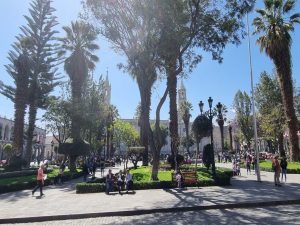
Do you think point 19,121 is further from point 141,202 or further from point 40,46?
point 141,202

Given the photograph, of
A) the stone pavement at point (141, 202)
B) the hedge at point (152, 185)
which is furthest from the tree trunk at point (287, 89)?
the stone pavement at point (141, 202)

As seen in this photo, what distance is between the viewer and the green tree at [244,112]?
57.6 meters

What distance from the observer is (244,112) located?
5841 cm

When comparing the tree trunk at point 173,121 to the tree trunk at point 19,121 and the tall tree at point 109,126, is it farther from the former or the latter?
the tree trunk at point 19,121

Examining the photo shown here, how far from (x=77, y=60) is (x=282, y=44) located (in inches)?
788

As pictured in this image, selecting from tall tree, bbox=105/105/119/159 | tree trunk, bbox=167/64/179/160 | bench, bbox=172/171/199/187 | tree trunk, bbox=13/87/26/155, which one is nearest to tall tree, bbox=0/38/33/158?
tree trunk, bbox=13/87/26/155

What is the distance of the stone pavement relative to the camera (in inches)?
459

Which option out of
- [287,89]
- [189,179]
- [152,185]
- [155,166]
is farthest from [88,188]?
[287,89]

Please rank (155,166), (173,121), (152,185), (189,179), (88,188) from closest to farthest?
1. (88,188)
2. (152,185)
3. (189,179)
4. (155,166)
5. (173,121)

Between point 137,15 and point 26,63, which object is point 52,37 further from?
point 137,15

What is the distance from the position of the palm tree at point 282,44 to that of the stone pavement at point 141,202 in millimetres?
15355

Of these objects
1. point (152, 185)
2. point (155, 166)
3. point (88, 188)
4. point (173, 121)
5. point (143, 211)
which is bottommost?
point (143, 211)

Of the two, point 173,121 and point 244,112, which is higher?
point 244,112

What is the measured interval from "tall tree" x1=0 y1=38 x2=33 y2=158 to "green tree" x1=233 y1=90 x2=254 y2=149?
117 feet
